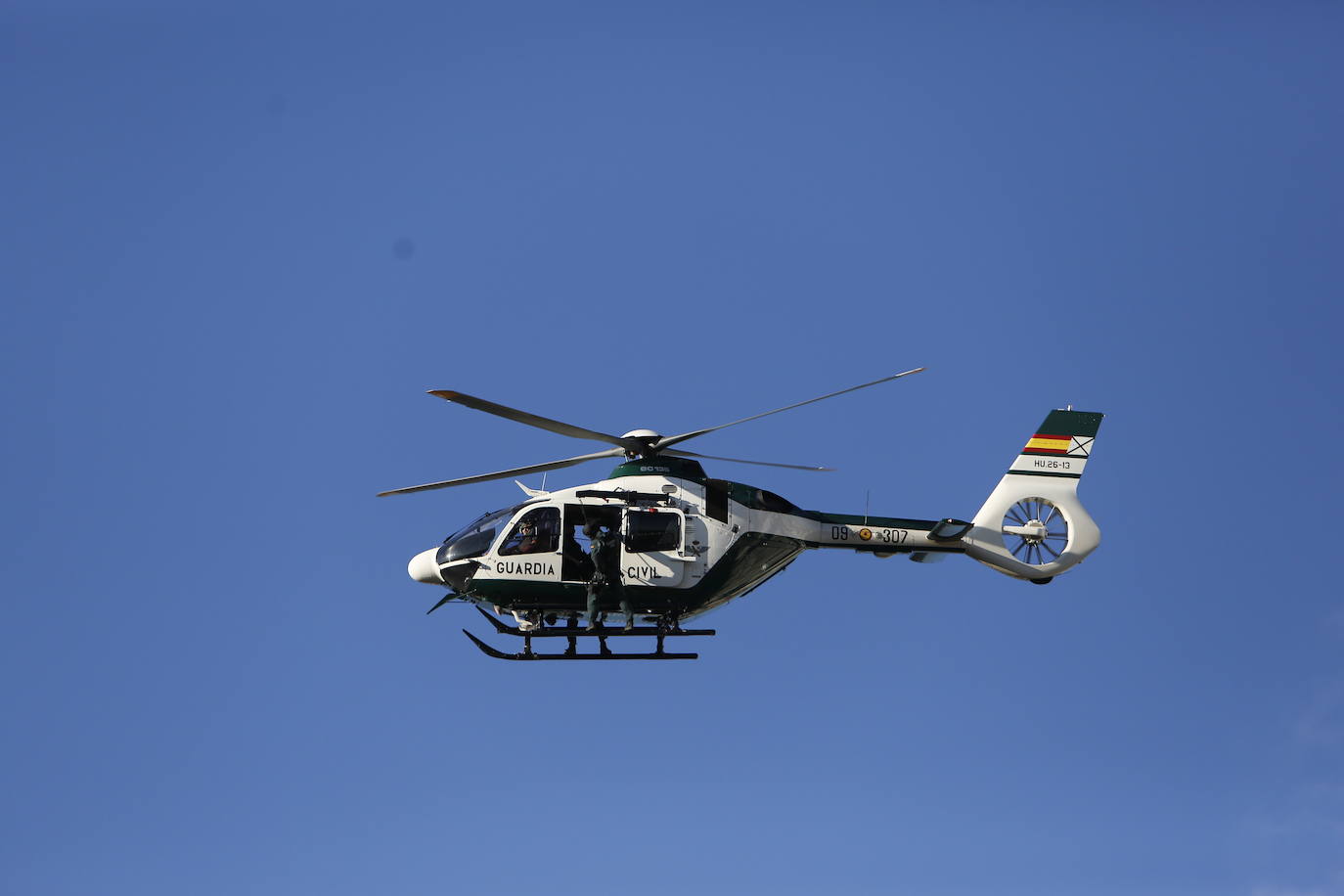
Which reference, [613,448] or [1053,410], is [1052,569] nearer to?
[1053,410]

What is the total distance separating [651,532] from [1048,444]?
658 cm

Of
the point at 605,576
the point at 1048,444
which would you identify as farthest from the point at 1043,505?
the point at 605,576

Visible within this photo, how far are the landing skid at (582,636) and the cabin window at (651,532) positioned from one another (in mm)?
1138

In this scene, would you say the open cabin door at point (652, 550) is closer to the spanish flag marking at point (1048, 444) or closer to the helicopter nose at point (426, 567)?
the helicopter nose at point (426, 567)

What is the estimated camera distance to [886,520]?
63.1ft

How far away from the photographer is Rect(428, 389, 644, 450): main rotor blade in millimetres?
17750

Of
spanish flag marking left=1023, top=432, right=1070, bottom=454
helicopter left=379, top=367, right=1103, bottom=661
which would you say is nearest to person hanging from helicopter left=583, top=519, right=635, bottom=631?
helicopter left=379, top=367, right=1103, bottom=661

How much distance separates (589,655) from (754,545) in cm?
271

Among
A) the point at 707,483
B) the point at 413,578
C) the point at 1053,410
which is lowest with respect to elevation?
the point at 413,578

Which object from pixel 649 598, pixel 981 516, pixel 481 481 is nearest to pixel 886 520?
pixel 981 516

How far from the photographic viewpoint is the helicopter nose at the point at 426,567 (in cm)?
1902

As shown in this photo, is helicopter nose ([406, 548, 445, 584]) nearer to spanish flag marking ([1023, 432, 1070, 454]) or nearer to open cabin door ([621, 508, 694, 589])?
open cabin door ([621, 508, 694, 589])

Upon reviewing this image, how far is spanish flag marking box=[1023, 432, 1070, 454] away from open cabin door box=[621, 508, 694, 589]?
5883mm

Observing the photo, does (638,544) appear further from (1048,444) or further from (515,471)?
(1048,444)
